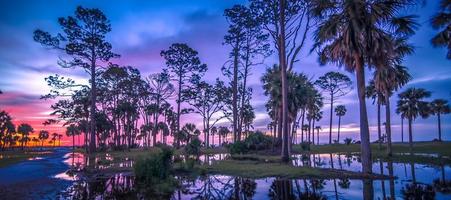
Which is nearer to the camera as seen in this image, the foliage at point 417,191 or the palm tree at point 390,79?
the foliage at point 417,191

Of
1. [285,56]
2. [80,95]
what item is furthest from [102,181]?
[80,95]

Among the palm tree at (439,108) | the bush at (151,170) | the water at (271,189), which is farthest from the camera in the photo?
the palm tree at (439,108)

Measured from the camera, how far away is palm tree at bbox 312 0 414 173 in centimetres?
1909

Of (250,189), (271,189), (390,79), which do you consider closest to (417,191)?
(271,189)

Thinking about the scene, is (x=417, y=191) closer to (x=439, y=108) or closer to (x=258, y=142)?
(x=258, y=142)

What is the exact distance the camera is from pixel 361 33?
19234 millimetres

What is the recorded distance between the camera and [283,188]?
1555 cm

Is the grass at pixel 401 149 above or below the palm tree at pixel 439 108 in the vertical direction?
below

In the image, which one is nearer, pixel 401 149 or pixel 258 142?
pixel 258 142

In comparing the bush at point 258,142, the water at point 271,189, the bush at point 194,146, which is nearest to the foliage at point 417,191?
the water at point 271,189

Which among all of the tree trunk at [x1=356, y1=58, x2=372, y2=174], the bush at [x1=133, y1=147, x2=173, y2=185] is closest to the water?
the bush at [x1=133, y1=147, x2=173, y2=185]

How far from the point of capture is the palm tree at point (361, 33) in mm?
19094

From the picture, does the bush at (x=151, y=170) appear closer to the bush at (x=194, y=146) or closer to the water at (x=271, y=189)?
the water at (x=271, y=189)

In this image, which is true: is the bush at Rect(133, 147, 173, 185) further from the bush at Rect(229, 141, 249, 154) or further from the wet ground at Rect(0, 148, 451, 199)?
the bush at Rect(229, 141, 249, 154)
